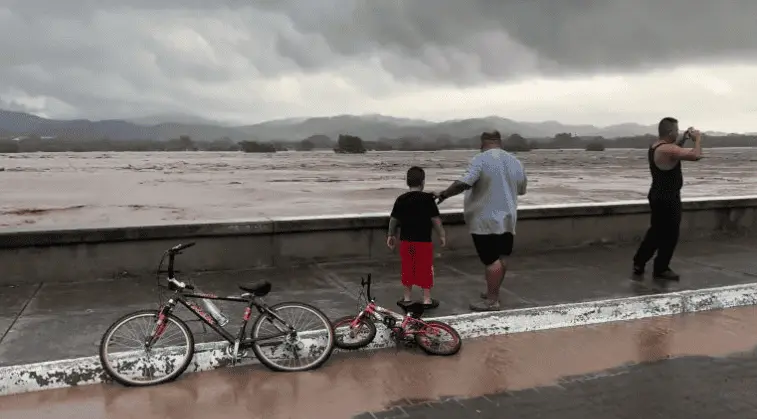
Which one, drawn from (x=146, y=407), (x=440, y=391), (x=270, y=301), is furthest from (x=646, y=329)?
(x=146, y=407)

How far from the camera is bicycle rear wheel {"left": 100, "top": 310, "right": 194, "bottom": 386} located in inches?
190

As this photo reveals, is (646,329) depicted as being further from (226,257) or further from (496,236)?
(226,257)

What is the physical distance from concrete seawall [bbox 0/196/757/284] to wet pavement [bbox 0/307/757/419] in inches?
129

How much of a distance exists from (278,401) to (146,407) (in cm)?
84

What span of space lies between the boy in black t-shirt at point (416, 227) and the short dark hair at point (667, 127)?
113 inches

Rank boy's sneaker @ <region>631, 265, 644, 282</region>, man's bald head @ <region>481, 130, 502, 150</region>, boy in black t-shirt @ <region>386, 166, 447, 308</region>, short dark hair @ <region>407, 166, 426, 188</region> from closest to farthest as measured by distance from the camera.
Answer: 1. short dark hair @ <region>407, 166, 426, 188</region>
2. boy in black t-shirt @ <region>386, 166, 447, 308</region>
3. man's bald head @ <region>481, 130, 502, 150</region>
4. boy's sneaker @ <region>631, 265, 644, 282</region>

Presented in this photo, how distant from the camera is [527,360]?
538 centimetres

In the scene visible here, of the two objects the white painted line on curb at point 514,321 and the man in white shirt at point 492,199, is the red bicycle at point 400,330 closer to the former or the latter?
the white painted line on curb at point 514,321

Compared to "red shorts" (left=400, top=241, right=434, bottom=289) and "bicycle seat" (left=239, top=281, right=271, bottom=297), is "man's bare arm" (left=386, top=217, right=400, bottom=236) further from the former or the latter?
"bicycle seat" (left=239, top=281, right=271, bottom=297)

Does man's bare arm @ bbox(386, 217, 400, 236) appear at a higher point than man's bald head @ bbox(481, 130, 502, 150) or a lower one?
lower

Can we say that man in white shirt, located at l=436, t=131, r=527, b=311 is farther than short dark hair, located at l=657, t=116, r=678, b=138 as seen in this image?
No

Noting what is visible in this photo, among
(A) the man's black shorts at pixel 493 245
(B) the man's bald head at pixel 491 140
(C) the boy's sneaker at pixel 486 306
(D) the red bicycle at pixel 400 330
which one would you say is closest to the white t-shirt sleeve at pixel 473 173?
(B) the man's bald head at pixel 491 140

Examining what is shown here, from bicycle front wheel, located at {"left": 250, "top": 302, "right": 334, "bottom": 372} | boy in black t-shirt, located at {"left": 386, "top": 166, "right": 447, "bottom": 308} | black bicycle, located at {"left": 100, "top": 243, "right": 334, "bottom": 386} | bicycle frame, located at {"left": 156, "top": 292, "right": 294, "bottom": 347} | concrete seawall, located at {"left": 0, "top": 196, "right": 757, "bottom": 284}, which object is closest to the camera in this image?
black bicycle, located at {"left": 100, "top": 243, "right": 334, "bottom": 386}

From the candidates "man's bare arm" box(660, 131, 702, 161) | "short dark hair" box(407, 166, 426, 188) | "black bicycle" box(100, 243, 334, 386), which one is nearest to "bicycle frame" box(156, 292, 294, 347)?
"black bicycle" box(100, 243, 334, 386)
